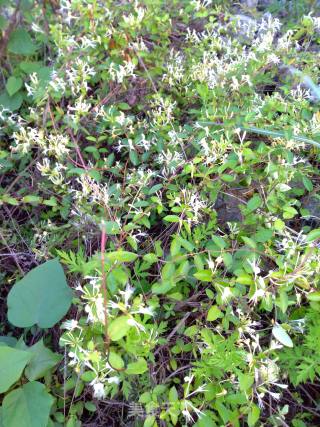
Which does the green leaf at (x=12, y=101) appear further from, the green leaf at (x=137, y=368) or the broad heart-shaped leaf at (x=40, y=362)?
the green leaf at (x=137, y=368)

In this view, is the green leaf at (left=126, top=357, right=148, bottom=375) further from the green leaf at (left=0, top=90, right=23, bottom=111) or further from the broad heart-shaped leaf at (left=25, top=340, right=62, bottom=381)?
the green leaf at (left=0, top=90, right=23, bottom=111)

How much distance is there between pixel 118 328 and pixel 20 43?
173cm

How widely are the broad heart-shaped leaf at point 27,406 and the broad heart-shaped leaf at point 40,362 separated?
54mm

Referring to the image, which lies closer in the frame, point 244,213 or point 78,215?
point 244,213

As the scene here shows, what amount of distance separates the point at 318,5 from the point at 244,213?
2008mm

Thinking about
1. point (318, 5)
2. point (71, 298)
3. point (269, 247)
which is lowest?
point (71, 298)

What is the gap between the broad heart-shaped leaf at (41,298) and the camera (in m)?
1.48

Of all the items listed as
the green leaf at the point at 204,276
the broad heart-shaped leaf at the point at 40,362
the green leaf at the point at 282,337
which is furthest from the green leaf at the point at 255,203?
the broad heart-shaped leaf at the point at 40,362

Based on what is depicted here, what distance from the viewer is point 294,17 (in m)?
2.81

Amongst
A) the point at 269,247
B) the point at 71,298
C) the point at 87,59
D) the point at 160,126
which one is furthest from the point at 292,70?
the point at 71,298

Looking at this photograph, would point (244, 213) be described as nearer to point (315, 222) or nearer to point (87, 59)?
point (315, 222)

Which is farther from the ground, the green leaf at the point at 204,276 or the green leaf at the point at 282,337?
the green leaf at the point at 204,276

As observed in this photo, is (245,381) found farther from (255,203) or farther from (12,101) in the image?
(12,101)

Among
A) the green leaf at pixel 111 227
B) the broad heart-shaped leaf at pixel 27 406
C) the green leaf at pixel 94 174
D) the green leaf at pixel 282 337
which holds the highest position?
the green leaf at pixel 111 227
